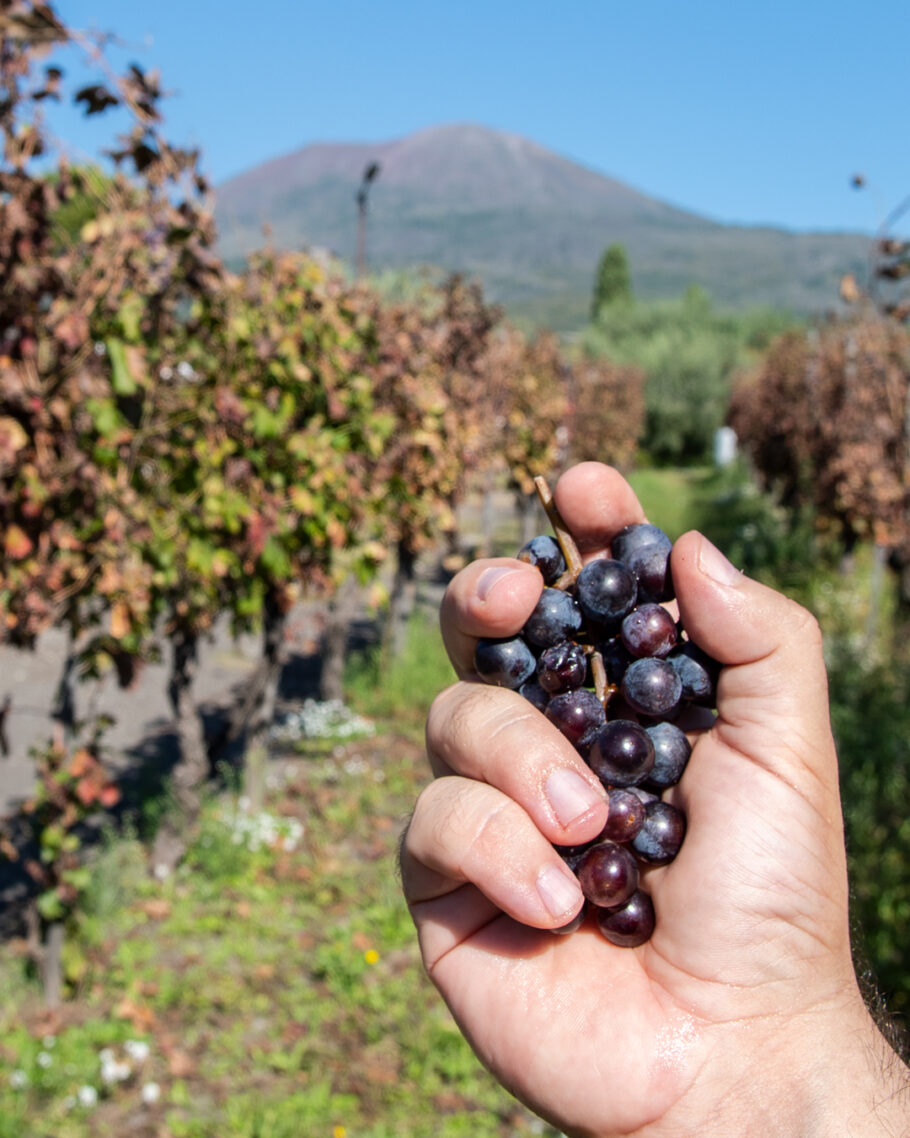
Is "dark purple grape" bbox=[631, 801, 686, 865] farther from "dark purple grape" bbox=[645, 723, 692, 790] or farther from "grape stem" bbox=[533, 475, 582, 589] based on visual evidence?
"grape stem" bbox=[533, 475, 582, 589]

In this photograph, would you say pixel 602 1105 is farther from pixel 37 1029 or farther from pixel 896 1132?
pixel 37 1029

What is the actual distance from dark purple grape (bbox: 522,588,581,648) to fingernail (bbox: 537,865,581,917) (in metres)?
0.30

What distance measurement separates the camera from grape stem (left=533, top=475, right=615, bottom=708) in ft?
3.85

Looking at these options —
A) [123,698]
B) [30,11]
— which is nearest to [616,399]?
[123,698]

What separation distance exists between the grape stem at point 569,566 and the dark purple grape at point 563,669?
19 millimetres

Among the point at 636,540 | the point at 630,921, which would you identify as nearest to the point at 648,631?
the point at 636,540

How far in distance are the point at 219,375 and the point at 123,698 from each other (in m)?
5.08

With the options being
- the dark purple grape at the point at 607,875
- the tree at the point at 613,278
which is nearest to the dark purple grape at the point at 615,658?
the dark purple grape at the point at 607,875

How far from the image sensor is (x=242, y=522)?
15.5 ft

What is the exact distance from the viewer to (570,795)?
1082mm

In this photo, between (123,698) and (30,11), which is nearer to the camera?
(30,11)

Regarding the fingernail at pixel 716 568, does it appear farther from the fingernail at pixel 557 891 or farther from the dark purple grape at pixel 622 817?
the fingernail at pixel 557 891

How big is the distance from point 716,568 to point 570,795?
1.17 feet

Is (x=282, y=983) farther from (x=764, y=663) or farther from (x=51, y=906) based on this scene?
(x=764, y=663)
